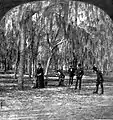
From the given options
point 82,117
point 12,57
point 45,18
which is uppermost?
point 45,18

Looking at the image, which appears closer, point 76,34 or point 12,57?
point 76,34

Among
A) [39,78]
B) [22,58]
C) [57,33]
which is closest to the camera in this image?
[22,58]

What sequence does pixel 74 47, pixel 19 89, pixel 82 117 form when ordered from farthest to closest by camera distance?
pixel 74 47, pixel 19 89, pixel 82 117

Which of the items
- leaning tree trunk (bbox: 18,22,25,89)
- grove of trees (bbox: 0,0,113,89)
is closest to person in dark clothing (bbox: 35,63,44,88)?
grove of trees (bbox: 0,0,113,89)

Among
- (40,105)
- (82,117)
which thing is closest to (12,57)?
(40,105)

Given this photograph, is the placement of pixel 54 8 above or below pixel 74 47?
above

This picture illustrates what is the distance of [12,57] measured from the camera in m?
20.5

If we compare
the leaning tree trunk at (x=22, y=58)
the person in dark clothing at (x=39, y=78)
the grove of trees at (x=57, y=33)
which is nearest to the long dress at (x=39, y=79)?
the person in dark clothing at (x=39, y=78)

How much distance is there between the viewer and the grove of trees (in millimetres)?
11847

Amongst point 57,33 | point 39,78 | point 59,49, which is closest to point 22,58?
point 39,78

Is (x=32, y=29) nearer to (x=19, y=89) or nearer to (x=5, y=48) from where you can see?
(x=19, y=89)

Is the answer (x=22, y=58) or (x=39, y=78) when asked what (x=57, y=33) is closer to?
(x=39, y=78)

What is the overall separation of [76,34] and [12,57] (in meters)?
6.45

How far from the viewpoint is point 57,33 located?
566 inches
